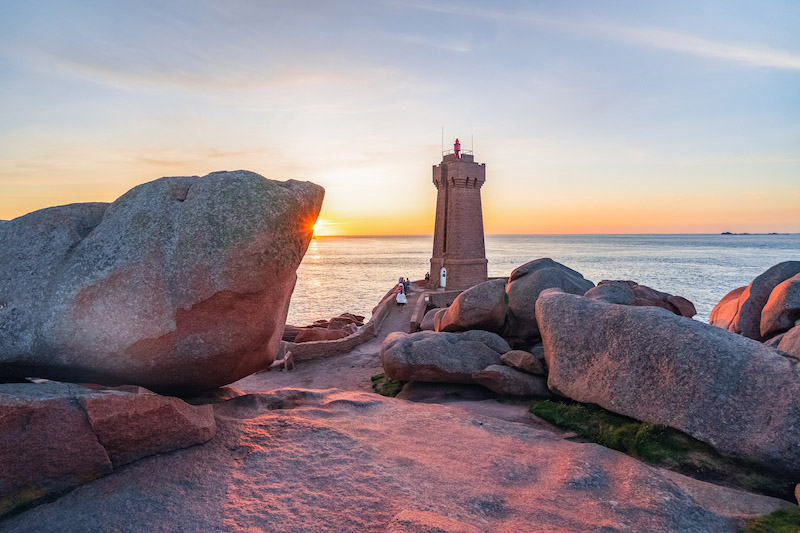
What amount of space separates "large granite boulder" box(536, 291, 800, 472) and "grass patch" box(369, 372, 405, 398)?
4104 mm

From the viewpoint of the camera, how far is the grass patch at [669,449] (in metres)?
5.65

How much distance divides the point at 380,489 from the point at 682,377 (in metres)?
5.06

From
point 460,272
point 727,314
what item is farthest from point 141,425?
point 460,272

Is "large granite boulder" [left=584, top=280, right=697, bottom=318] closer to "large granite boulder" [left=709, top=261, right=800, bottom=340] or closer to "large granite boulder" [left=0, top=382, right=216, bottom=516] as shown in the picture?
"large granite boulder" [left=709, top=261, right=800, bottom=340]

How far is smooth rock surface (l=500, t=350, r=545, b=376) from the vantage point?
9453 mm

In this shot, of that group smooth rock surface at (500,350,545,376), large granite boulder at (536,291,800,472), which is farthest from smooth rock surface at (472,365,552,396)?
large granite boulder at (536,291,800,472)

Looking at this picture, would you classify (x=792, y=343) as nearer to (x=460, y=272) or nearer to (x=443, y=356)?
(x=443, y=356)

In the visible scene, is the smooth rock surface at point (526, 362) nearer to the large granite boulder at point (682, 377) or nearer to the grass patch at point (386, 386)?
the large granite boulder at point (682, 377)

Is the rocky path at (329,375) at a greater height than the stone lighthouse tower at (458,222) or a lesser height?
lesser

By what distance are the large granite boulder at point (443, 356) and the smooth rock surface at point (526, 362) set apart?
1.72ft

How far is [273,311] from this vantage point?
6.18 metres

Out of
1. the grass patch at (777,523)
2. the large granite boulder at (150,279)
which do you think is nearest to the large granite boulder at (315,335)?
the large granite boulder at (150,279)

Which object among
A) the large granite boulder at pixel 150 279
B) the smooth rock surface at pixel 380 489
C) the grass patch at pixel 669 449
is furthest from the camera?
the grass patch at pixel 669 449

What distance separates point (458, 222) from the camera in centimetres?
3170
